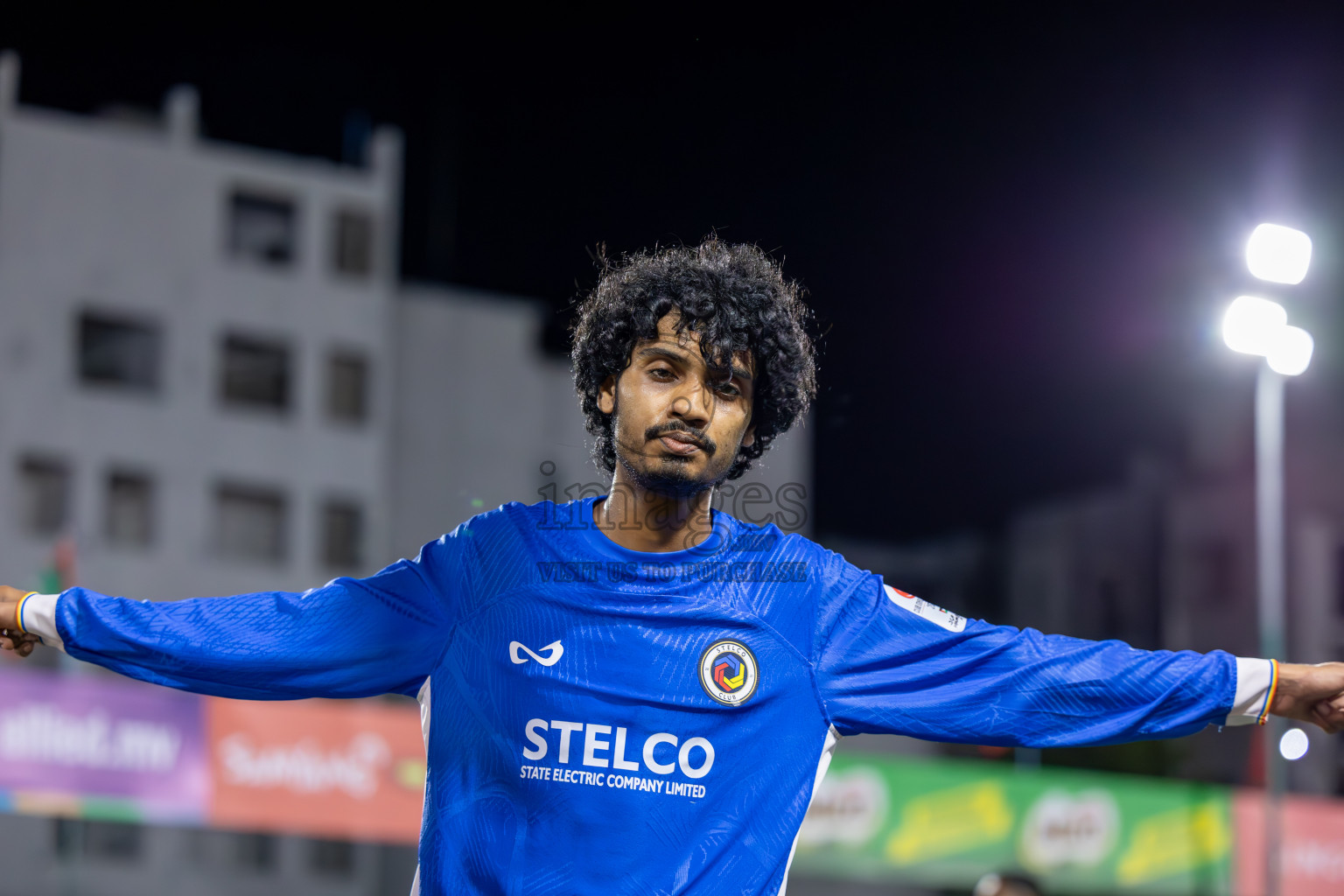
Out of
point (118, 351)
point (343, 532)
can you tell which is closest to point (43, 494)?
point (118, 351)

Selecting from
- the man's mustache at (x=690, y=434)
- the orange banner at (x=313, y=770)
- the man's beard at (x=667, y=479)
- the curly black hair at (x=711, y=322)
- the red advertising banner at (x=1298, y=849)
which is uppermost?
the curly black hair at (x=711, y=322)

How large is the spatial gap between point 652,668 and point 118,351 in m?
14.6

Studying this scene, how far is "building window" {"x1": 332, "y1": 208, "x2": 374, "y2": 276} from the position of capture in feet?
54.0

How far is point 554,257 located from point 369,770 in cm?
434

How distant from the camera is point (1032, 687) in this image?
87.0 inches

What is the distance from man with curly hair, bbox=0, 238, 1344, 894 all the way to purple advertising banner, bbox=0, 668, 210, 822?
264 inches

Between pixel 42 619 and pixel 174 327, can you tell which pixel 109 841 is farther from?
pixel 42 619

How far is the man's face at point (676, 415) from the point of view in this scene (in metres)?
2.22

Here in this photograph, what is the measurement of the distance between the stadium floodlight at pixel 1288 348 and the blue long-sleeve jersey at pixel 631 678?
7139mm

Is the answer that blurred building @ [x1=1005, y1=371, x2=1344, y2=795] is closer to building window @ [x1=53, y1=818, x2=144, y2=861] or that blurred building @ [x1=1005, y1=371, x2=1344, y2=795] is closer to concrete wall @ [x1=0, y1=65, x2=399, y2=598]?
concrete wall @ [x1=0, y1=65, x2=399, y2=598]

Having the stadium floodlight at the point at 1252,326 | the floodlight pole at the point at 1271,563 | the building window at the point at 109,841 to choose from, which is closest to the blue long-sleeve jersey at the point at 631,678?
the stadium floodlight at the point at 1252,326

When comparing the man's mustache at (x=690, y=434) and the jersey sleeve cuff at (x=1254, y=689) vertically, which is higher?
the man's mustache at (x=690, y=434)

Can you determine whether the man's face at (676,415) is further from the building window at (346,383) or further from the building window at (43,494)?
the building window at (346,383)

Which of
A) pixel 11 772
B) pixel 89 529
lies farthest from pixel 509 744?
pixel 89 529
